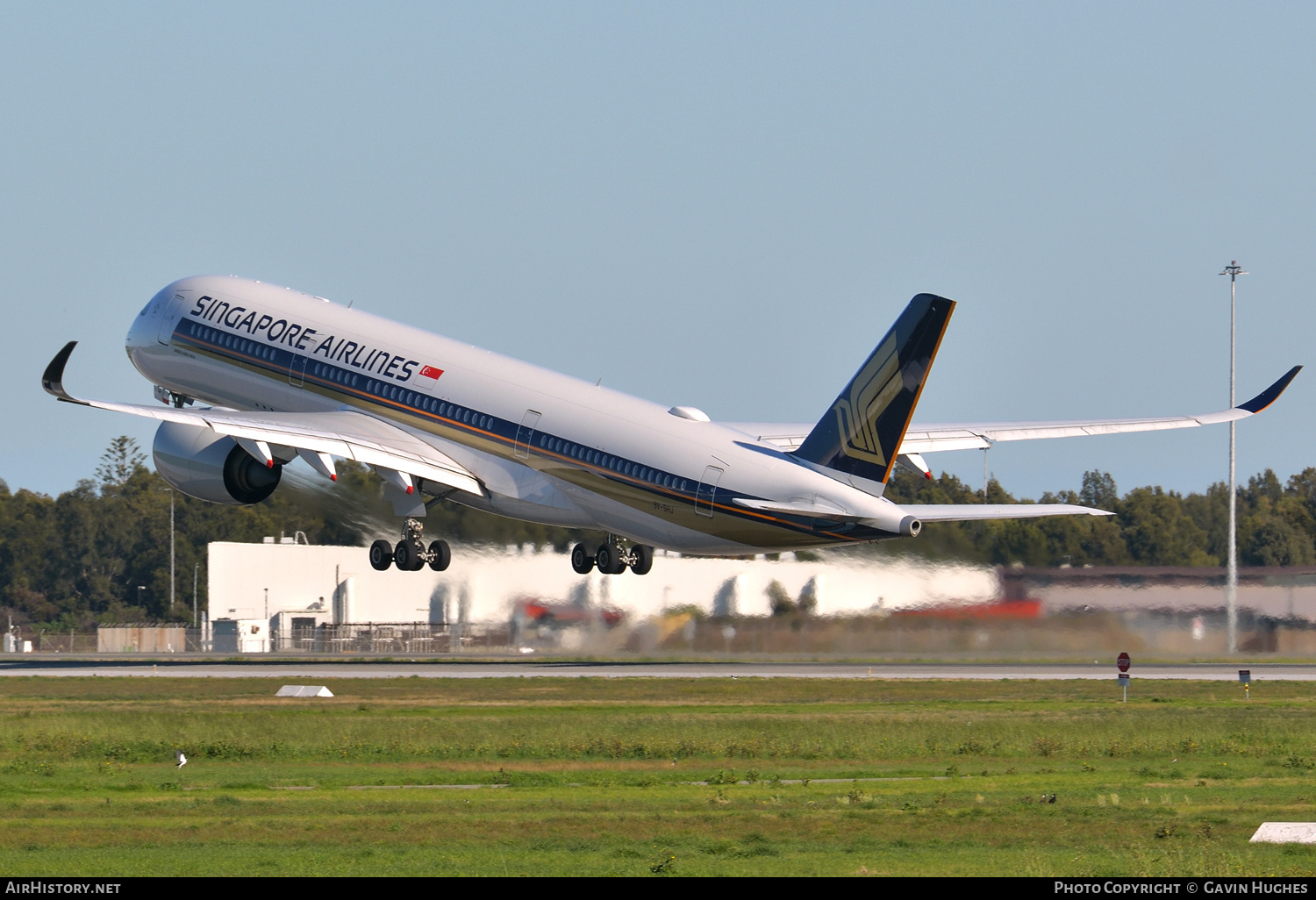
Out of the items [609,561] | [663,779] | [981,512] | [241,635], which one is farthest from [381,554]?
[241,635]

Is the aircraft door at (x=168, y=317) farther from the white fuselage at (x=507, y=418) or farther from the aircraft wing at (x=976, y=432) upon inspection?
the aircraft wing at (x=976, y=432)

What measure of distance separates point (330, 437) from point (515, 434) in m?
5.66

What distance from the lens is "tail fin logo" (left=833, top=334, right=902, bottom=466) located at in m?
44.0

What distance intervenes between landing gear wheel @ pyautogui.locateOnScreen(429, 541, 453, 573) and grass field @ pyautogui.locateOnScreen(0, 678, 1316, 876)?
3929 mm

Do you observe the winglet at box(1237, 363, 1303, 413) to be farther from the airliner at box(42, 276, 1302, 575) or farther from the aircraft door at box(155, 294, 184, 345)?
the aircraft door at box(155, 294, 184, 345)

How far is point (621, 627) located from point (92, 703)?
18334 mm

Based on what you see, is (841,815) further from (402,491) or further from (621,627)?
(621,627)

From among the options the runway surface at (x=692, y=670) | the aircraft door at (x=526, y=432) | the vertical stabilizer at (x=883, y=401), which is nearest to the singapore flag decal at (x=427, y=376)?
the aircraft door at (x=526, y=432)

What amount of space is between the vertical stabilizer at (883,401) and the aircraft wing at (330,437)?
530 inches

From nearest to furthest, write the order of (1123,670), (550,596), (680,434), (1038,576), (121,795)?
(121,795) < (680,434) < (1123,670) < (1038,576) < (550,596)

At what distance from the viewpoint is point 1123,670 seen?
53281 millimetres

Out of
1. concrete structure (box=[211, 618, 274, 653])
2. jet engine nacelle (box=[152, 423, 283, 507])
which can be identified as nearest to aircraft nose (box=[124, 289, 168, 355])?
jet engine nacelle (box=[152, 423, 283, 507])

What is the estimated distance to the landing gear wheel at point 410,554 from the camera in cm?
5725

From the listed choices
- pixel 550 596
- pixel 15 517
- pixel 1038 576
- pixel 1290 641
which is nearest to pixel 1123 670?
pixel 1038 576
